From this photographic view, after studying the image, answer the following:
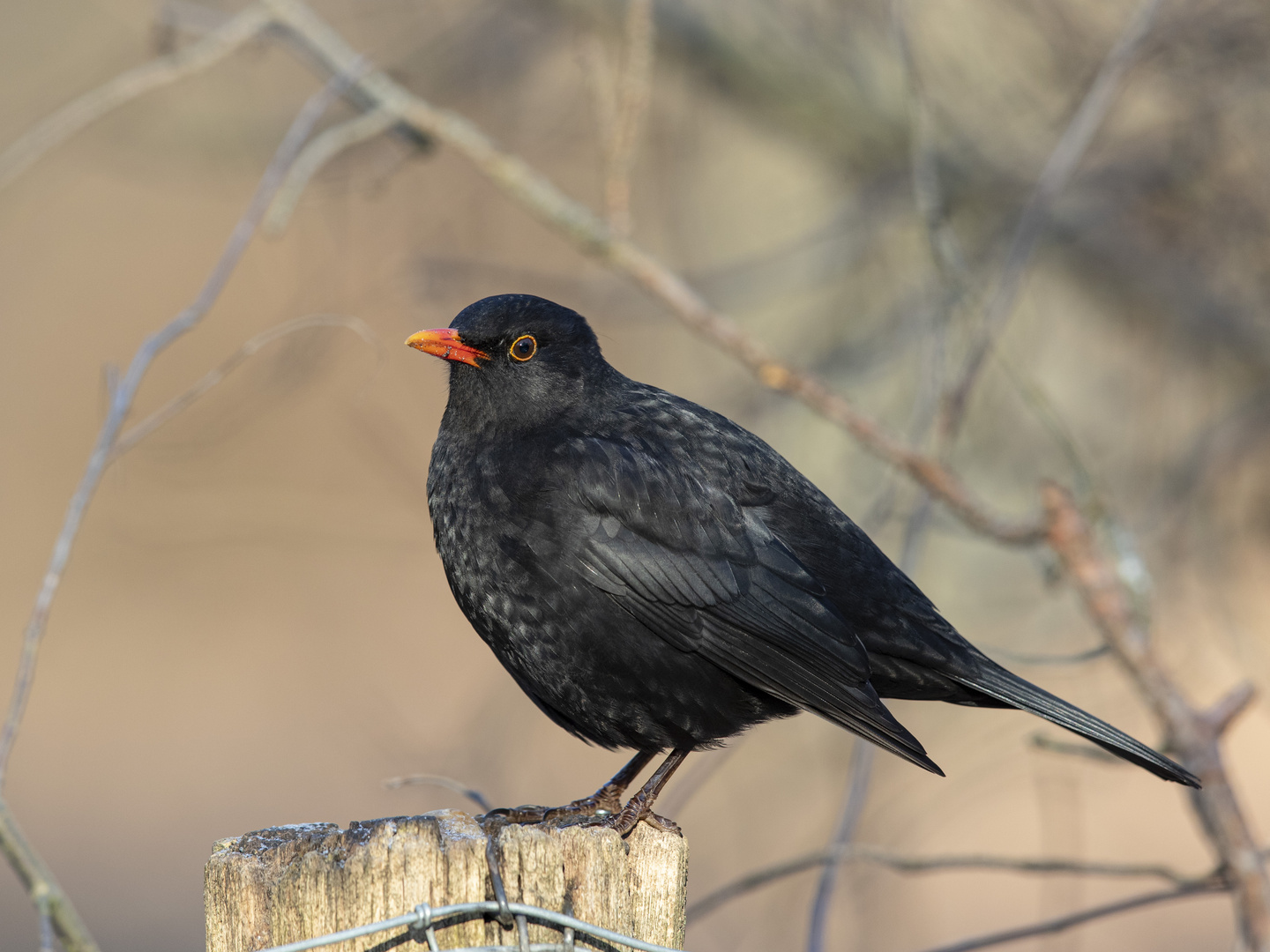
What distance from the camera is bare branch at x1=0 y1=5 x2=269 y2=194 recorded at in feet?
10.8

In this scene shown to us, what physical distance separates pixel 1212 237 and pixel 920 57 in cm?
167

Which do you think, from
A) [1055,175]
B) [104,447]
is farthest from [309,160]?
[1055,175]

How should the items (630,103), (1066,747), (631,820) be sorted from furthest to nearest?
(630,103)
(1066,747)
(631,820)

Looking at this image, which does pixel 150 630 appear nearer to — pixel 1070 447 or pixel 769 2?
pixel 769 2

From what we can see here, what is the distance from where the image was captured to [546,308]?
358 centimetres

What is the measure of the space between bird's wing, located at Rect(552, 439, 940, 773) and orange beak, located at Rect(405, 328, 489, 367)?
0.44 meters

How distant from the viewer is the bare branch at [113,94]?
3289 mm

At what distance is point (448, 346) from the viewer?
3463 millimetres

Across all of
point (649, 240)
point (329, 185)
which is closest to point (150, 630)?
point (649, 240)

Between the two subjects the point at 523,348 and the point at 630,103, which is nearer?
the point at 523,348

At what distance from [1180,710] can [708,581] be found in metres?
1.46

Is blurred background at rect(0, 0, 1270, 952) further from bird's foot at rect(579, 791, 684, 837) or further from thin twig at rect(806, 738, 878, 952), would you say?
bird's foot at rect(579, 791, 684, 837)

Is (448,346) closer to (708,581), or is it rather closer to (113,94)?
(708,581)

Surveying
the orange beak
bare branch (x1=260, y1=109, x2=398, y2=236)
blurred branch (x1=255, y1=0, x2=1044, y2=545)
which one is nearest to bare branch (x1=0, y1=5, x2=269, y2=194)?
blurred branch (x1=255, y1=0, x2=1044, y2=545)
